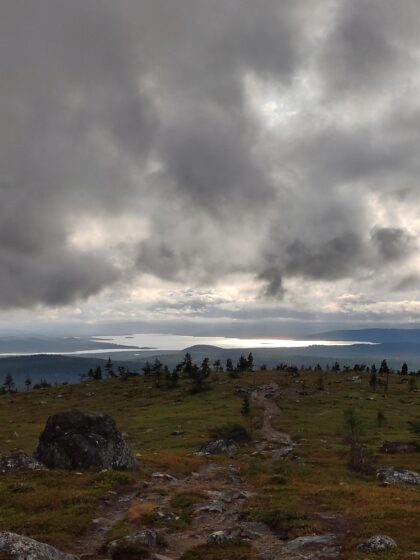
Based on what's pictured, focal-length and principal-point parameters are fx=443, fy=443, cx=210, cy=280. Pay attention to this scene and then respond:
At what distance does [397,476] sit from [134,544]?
4177 centimetres

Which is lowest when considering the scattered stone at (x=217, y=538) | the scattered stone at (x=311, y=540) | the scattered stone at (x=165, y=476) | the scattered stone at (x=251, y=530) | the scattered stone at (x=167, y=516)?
the scattered stone at (x=165, y=476)

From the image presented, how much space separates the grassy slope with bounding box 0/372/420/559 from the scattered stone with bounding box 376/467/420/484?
5.48ft

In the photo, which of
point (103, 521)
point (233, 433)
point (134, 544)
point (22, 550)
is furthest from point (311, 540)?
point (233, 433)

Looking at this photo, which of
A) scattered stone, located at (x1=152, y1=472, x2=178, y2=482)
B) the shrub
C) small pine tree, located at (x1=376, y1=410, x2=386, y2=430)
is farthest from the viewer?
small pine tree, located at (x1=376, y1=410, x2=386, y2=430)

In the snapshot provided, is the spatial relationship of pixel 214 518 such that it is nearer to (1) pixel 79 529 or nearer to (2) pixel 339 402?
(1) pixel 79 529

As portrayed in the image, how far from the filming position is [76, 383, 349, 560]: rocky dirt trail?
2514 cm

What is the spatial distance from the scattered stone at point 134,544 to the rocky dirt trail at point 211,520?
2.19ft

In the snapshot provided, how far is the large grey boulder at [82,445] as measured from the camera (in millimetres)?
50188

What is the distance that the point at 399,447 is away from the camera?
267 ft

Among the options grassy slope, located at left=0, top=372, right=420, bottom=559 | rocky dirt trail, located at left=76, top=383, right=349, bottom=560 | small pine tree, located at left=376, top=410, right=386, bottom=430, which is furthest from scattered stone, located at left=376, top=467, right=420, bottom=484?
small pine tree, located at left=376, top=410, right=386, bottom=430

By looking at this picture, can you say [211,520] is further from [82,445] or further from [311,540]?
[82,445]

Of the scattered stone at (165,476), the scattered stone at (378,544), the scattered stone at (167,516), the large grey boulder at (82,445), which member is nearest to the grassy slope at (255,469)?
the scattered stone at (378,544)

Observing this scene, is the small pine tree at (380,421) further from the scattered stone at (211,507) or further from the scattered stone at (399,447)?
the scattered stone at (211,507)

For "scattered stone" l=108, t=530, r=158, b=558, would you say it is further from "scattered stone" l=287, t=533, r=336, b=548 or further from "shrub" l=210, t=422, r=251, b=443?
"shrub" l=210, t=422, r=251, b=443
